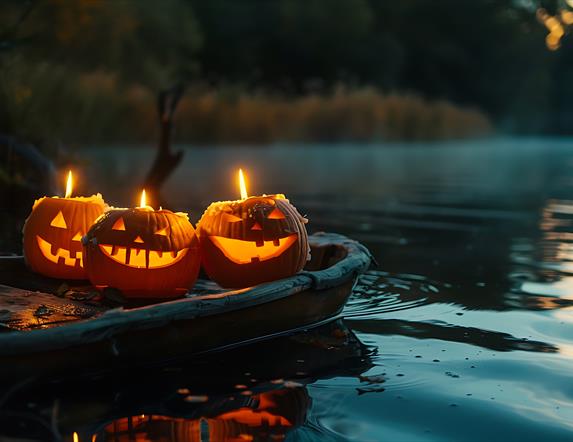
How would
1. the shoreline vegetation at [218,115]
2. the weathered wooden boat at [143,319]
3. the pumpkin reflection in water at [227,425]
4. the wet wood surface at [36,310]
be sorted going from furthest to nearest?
the shoreline vegetation at [218,115] → the wet wood surface at [36,310] → the weathered wooden boat at [143,319] → the pumpkin reflection in water at [227,425]

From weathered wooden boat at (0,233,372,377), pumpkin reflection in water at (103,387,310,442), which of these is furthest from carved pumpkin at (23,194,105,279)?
pumpkin reflection in water at (103,387,310,442)

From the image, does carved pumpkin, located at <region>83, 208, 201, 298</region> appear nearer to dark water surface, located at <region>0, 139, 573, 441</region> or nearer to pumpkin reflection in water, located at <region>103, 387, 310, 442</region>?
dark water surface, located at <region>0, 139, 573, 441</region>

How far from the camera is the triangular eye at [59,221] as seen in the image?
5.00 m

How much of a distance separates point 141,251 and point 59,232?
630 millimetres

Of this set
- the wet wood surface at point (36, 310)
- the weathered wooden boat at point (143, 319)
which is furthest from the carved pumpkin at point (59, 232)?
the wet wood surface at point (36, 310)

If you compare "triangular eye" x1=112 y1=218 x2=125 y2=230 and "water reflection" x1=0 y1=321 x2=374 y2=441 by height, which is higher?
"triangular eye" x1=112 y1=218 x2=125 y2=230

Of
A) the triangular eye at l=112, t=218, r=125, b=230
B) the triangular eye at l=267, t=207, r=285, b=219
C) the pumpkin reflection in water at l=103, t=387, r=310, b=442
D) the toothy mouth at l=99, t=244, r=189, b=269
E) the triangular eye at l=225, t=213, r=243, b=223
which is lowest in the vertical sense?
the pumpkin reflection in water at l=103, t=387, r=310, b=442

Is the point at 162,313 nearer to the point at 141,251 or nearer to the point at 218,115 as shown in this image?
the point at 141,251

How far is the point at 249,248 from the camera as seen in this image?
484 cm

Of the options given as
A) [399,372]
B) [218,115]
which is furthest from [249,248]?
[218,115]

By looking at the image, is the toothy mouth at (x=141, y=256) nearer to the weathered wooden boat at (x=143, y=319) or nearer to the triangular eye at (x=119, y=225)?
the triangular eye at (x=119, y=225)

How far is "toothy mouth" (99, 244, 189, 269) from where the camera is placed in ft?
15.0

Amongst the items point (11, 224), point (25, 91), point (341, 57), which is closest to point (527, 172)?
point (25, 91)

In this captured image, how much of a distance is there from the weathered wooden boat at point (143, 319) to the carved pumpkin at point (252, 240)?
0.24 metres
